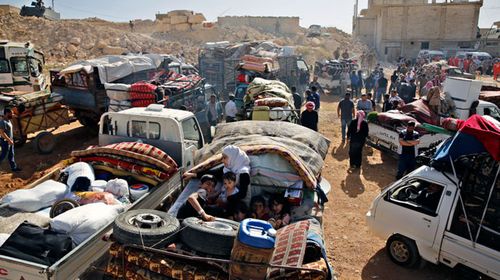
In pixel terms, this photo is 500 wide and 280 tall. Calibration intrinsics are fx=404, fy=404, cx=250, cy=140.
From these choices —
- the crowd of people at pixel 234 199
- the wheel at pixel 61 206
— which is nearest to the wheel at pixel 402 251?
the crowd of people at pixel 234 199

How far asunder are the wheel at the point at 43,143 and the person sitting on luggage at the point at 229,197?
795cm

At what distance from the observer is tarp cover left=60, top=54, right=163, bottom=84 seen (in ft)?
40.4

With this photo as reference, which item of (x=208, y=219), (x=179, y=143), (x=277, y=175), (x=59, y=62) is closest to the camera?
(x=208, y=219)

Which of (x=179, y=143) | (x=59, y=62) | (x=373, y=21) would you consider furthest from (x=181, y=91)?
(x=373, y=21)

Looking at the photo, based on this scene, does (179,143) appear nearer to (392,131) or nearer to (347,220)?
(347,220)

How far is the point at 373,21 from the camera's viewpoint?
184ft

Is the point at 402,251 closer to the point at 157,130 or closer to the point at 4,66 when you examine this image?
the point at 157,130

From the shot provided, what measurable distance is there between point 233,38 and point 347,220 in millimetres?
42778

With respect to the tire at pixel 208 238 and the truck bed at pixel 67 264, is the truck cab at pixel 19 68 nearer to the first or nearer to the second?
the truck bed at pixel 67 264

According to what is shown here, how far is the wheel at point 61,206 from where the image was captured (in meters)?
5.02

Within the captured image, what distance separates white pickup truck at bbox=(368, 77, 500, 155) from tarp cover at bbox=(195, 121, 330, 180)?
13.1ft

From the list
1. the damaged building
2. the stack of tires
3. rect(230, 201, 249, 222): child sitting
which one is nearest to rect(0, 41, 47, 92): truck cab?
rect(230, 201, 249, 222): child sitting

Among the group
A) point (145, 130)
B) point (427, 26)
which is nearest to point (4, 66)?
point (145, 130)

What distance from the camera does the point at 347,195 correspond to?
9.23 m
